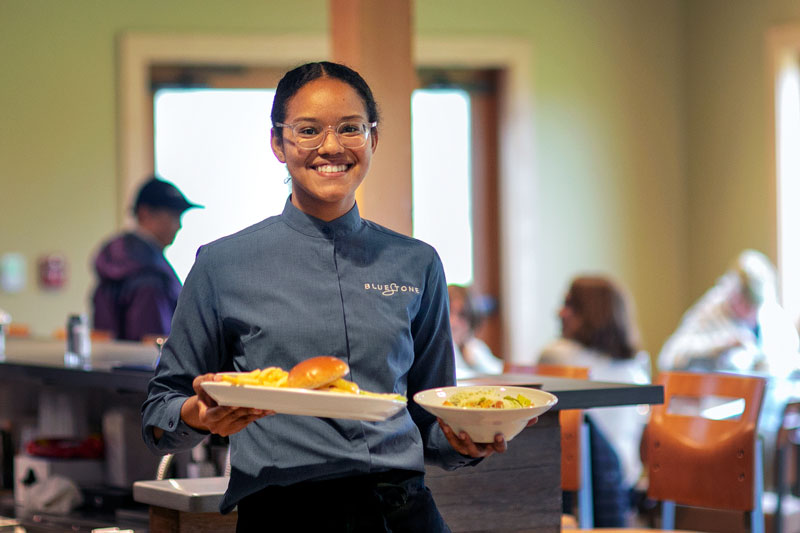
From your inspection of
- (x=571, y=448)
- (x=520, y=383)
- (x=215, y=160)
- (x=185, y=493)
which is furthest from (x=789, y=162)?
(x=185, y=493)

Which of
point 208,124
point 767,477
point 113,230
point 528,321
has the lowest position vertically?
point 767,477

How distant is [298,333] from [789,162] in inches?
242

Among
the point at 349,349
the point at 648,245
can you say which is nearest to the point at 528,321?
the point at 648,245

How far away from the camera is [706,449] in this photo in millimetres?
3211

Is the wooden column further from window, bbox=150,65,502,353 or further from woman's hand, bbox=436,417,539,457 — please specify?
window, bbox=150,65,502,353

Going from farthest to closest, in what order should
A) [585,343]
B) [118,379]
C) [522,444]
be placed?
[585,343], [118,379], [522,444]

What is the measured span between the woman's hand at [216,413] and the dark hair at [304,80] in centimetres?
42

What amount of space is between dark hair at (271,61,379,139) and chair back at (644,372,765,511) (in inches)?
71.4

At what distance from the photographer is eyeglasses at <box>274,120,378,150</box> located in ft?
5.57

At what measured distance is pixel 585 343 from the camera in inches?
191

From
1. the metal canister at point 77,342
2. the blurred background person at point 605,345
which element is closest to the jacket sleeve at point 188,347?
the metal canister at point 77,342

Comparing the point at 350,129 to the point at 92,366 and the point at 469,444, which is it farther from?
the point at 92,366

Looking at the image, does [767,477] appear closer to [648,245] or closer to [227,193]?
[648,245]

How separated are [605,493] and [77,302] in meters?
3.98
